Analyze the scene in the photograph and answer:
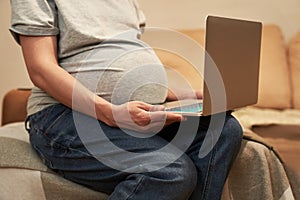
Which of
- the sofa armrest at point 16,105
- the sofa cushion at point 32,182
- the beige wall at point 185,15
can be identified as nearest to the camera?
the sofa cushion at point 32,182

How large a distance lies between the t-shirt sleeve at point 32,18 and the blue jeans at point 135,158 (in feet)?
0.62

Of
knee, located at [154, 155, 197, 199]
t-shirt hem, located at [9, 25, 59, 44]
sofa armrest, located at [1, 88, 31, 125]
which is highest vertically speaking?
t-shirt hem, located at [9, 25, 59, 44]

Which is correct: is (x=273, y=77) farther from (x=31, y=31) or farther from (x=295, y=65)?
(x=31, y=31)

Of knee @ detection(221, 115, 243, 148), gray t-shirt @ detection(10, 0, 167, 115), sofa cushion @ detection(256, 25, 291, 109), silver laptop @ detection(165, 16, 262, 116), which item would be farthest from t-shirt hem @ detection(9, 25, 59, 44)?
sofa cushion @ detection(256, 25, 291, 109)

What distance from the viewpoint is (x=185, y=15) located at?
2.45m

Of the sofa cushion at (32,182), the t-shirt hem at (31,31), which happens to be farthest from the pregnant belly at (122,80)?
the sofa cushion at (32,182)

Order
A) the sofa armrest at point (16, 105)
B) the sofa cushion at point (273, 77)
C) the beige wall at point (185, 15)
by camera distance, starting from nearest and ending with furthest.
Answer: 1. the sofa armrest at point (16, 105)
2. the sofa cushion at point (273, 77)
3. the beige wall at point (185, 15)

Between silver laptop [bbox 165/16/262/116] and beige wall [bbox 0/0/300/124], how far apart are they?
1.28 meters

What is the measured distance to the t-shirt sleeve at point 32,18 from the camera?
3.36ft

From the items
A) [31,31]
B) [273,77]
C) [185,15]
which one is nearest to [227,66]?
[31,31]

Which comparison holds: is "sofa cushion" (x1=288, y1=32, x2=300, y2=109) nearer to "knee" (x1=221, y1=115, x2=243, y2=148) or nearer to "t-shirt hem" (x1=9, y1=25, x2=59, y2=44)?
"knee" (x1=221, y1=115, x2=243, y2=148)

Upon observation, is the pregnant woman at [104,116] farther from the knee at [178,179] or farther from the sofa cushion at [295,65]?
the sofa cushion at [295,65]

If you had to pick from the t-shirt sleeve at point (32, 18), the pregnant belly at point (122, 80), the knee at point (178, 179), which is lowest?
the knee at point (178, 179)

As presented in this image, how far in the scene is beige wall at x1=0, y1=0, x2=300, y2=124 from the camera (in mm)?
2387
